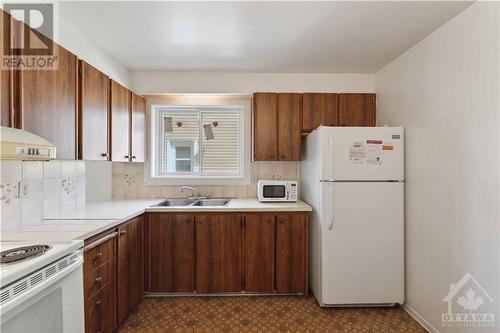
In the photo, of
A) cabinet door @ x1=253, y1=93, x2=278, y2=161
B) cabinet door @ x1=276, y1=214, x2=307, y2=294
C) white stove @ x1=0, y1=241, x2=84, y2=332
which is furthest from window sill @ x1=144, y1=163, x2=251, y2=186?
white stove @ x1=0, y1=241, x2=84, y2=332

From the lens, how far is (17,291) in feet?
3.38

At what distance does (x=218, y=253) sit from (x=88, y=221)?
1.17 m

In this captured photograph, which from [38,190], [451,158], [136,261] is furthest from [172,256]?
[451,158]

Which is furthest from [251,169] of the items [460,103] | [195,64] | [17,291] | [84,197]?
[17,291]

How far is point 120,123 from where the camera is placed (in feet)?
7.73

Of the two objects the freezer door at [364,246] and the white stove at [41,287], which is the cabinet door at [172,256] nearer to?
the white stove at [41,287]

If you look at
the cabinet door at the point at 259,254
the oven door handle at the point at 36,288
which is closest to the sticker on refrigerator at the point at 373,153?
the cabinet door at the point at 259,254

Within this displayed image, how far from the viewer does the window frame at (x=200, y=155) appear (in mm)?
3107

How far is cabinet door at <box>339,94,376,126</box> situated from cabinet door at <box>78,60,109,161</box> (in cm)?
237

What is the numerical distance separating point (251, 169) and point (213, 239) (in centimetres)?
103

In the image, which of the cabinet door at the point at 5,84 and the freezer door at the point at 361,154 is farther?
the freezer door at the point at 361,154

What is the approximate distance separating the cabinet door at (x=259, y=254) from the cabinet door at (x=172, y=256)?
0.56 m

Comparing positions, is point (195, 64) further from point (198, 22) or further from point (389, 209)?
point (389, 209)

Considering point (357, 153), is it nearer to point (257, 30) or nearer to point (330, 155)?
point (330, 155)
